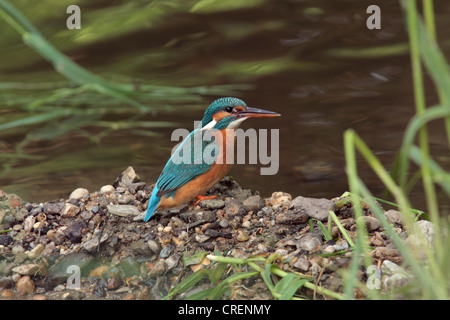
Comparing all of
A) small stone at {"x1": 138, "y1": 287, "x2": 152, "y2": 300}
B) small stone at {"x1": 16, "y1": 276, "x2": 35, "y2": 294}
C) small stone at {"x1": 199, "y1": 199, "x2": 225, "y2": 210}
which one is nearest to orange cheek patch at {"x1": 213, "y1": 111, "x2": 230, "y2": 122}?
small stone at {"x1": 199, "y1": 199, "x2": 225, "y2": 210}

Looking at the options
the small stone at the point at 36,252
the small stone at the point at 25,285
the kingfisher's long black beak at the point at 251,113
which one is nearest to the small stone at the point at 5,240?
the small stone at the point at 36,252

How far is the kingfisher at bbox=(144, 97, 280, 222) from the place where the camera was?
276cm

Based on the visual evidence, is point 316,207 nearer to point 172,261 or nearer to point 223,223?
point 223,223

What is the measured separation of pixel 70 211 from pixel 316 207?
1185 millimetres

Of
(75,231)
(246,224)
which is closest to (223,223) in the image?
(246,224)

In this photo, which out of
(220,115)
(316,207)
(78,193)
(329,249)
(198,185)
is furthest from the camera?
(220,115)

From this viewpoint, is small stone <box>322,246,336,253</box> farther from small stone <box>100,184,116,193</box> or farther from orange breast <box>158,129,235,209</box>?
small stone <box>100,184,116,193</box>

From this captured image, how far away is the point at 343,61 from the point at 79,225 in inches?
87.5

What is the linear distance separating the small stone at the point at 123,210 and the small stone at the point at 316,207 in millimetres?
780

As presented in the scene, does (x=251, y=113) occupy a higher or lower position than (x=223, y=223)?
higher

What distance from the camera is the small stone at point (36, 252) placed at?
8.20 feet

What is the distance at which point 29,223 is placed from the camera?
2.73m

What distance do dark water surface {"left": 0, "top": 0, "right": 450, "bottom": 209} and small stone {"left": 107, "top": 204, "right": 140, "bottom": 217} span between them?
53 centimetres
